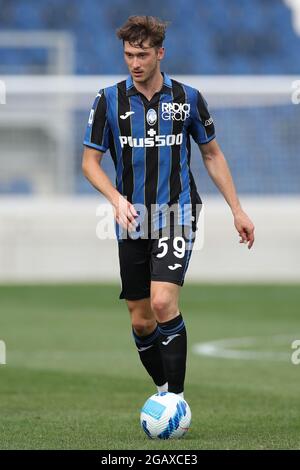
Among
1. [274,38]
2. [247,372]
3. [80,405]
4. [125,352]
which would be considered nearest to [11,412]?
[80,405]

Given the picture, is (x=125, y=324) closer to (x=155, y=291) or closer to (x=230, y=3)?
(x=155, y=291)

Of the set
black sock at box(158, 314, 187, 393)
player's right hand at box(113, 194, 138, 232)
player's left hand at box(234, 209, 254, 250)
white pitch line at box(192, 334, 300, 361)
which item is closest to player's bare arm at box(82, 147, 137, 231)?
player's right hand at box(113, 194, 138, 232)

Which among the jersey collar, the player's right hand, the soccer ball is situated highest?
the jersey collar

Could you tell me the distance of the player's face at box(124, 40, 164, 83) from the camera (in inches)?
227

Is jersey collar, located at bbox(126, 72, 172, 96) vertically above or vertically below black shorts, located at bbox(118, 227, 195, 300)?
above

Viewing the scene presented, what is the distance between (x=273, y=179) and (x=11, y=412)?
12.7 meters

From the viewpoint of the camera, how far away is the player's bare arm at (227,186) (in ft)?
19.8

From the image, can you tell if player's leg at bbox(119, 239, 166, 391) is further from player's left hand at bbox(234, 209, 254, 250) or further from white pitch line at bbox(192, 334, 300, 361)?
white pitch line at bbox(192, 334, 300, 361)

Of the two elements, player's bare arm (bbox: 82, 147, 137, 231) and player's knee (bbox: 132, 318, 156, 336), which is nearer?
player's bare arm (bbox: 82, 147, 137, 231)

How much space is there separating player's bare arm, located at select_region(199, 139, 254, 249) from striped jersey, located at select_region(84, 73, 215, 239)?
0.71ft

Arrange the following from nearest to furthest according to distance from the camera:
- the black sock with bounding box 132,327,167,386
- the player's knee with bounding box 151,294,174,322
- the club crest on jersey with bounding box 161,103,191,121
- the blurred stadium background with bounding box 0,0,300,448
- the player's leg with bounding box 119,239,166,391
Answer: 1. the player's knee with bounding box 151,294,174,322
2. the club crest on jersey with bounding box 161,103,191,121
3. the player's leg with bounding box 119,239,166,391
4. the black sock with bounding box 132,327,167,386
5. the blurred stadium background with bounding box 0,0,300,448

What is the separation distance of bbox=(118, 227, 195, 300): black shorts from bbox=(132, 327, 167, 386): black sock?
0.87ft

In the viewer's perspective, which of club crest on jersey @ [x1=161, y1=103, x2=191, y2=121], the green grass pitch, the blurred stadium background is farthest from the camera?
the blurred stadium background

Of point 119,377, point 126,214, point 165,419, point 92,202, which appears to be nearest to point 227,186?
point 126,214
